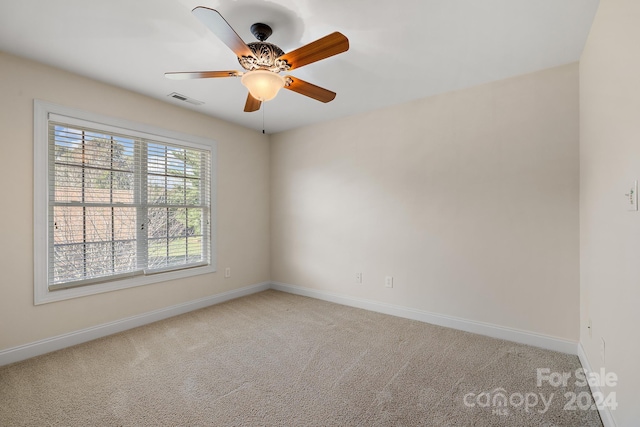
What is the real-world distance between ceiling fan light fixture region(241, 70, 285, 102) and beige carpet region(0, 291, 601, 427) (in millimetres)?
2037

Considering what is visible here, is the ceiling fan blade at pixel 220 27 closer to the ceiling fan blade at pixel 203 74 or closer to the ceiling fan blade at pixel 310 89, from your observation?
the ceiling fan blade at pixel 203 74

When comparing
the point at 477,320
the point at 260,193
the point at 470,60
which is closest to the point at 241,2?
the point at 470,60

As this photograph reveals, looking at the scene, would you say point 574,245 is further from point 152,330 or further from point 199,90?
point 152,330

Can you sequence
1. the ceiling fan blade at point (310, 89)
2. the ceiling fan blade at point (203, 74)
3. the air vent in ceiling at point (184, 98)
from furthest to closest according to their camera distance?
the air vent in ceiling at point (184, 98)
the ceiling fan blade at point (310, 89)
the ceiling fan blade at point (203, 74)

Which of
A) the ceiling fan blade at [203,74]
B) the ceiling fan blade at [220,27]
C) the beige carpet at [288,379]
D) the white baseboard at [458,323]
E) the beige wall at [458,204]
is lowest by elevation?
the beige carpet at [288,379]

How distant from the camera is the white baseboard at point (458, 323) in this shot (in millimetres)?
2525

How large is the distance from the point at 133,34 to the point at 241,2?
2.93 ft

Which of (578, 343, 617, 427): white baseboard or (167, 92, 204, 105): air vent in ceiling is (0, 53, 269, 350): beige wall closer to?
(167, 92, 204, 105): air vent in ceiling

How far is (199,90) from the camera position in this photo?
3.01m

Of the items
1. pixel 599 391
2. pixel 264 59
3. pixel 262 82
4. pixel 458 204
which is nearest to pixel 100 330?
pixel 262 82

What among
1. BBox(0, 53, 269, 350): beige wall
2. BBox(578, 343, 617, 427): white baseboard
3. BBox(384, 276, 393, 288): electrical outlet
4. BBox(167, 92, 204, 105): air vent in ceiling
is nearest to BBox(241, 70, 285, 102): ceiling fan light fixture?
BBox(167, 92, 204, 105): air vent in ceiling

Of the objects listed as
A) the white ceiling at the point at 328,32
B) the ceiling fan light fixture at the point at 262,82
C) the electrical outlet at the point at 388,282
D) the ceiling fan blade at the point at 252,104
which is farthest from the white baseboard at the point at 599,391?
the ceiling fan blade at the point at 252,104

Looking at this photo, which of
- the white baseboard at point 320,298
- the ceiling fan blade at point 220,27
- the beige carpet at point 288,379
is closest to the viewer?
the ceiling fan blade at point 220,27

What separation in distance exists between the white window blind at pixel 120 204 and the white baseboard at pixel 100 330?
45cm
